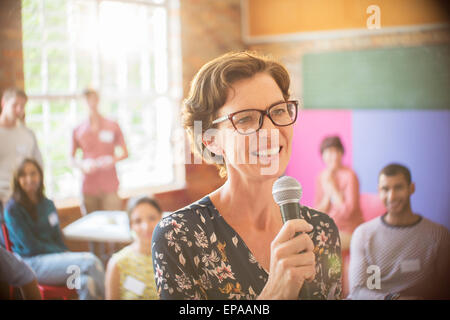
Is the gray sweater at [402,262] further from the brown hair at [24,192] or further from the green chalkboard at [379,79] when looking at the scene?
the brown hair at [24,192]

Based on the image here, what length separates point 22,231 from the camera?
2.12 meters

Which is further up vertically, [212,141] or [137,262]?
[212,141]

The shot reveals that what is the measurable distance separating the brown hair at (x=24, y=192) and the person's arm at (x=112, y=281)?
1.28ft

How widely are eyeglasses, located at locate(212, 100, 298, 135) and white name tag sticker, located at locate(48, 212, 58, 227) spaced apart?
931 millimetres

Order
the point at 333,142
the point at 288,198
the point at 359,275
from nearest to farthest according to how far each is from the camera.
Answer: the point at 288,198
the point at 359,275
the point at 333,142

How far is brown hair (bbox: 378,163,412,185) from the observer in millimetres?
2082

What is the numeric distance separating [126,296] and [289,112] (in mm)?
982

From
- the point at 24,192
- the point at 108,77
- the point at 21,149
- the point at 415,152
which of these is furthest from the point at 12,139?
the point at 415,152

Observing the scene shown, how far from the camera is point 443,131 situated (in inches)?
86.7

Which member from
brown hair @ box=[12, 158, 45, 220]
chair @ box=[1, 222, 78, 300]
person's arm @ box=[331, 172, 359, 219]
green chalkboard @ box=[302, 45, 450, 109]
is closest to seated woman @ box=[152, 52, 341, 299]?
person's arm @ box=[331, 172, 359, 219]

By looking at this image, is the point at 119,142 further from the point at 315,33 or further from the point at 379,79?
the point at 379,79

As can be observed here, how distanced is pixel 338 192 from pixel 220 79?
98cm
